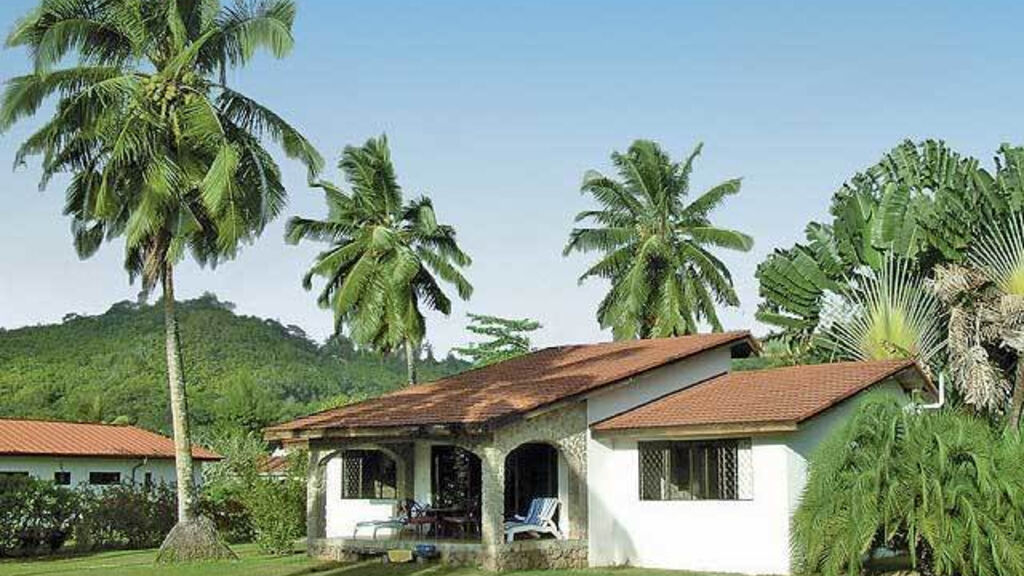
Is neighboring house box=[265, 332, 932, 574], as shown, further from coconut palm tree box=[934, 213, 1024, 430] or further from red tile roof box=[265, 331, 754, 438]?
coconut palm tree box=[934, 213, 1024, 430]

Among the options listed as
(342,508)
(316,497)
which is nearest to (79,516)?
(342,508)

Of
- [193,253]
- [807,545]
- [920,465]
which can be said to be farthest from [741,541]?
[193,253]

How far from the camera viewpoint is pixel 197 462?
39000 millimetres

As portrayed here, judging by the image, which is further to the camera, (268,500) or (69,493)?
(69,493)

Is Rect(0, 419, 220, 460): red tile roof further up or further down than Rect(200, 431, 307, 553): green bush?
further up

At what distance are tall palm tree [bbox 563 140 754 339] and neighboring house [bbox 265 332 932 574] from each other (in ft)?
36.9

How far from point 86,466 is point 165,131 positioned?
15102mm

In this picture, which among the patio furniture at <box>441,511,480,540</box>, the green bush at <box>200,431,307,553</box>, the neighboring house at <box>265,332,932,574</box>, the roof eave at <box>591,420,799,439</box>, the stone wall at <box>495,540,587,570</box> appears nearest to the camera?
the roof eave at <box>591,420,799,439</box>

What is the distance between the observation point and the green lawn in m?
21.8

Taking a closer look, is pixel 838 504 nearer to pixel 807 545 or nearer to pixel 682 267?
pixel 807 545

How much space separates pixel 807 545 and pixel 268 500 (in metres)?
A: 13.2

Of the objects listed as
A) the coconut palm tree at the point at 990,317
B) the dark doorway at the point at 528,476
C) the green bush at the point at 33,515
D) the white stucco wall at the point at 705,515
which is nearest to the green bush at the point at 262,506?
the green bush at the point at 33,515

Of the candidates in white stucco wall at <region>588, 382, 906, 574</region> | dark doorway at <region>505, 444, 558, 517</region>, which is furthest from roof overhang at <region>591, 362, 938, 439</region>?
dark doorway at <region>505, 444, 558, 517</region>

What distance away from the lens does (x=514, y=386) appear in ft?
82.9
